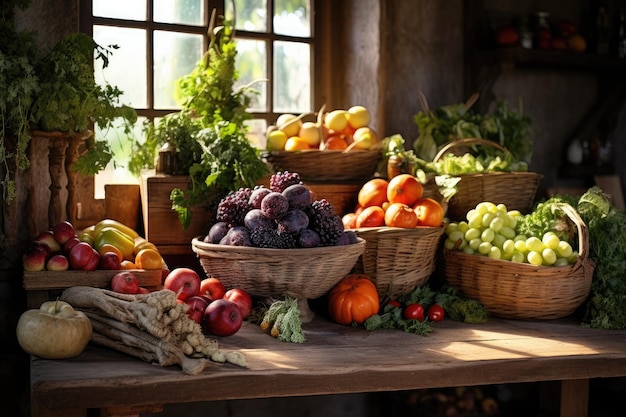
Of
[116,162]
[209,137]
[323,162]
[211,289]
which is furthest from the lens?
[116,162]

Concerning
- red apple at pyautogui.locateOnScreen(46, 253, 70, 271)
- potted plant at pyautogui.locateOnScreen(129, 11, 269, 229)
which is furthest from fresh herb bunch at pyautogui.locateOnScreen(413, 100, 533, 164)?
red apple at pyautogui.locateOnScreen(46, 253, 70, 271)

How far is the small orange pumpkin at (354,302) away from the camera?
3025mm

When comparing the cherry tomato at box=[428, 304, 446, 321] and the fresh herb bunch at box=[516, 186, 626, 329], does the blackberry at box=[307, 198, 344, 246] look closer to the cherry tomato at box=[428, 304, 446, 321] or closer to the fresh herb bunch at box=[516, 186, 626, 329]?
the cherry tomato at box=[428, 304, 446, 321]

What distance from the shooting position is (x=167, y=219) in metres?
3.45

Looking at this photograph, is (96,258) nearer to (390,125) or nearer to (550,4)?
Result: (390,125)

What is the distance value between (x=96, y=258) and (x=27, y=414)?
2.47ft

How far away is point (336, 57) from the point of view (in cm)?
437

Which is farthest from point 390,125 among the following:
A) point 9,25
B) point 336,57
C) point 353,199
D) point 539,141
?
point 9,25

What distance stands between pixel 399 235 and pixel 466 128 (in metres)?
1.02

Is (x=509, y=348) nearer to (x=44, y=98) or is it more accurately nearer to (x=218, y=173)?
(x=218, y=173)

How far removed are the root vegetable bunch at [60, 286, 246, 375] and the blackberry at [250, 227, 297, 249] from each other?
46 centimetres

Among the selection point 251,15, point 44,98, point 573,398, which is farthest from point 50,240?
point 573,398

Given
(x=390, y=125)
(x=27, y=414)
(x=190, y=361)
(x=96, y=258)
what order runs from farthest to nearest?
1. (x=390, y=125)
2. (x=27, y=414)
3. (x=96, y=258)
4. (x=190, y=361)

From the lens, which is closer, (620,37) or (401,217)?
(401,217)
